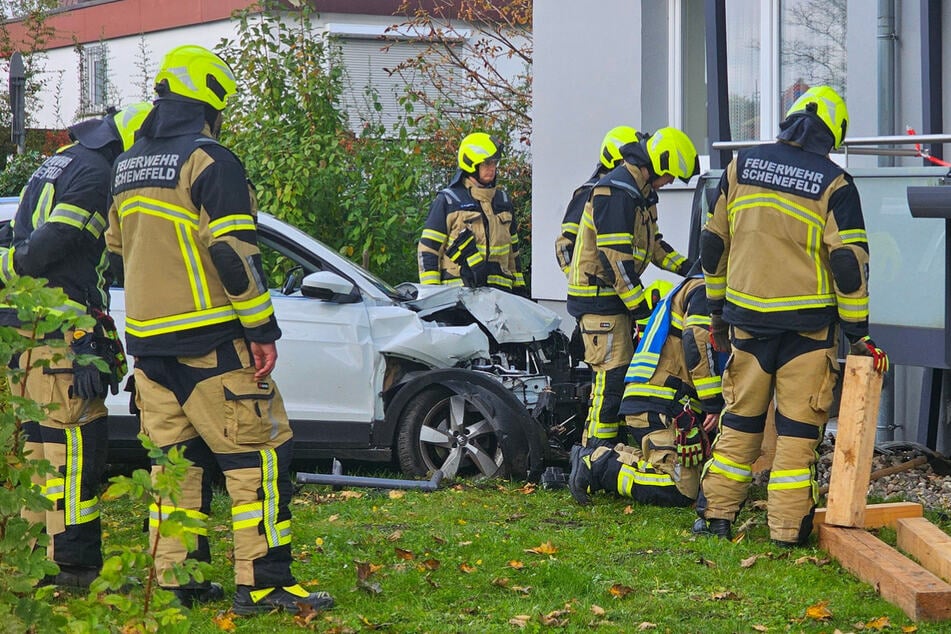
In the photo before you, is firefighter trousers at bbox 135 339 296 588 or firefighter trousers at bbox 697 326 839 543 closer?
firefighter trousers at bbox 135 339 296 588

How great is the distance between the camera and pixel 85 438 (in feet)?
18.5

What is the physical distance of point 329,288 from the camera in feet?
25.1

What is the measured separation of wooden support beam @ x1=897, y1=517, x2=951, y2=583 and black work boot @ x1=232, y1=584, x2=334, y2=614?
8.19ft

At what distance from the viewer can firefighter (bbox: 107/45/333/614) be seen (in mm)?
4883

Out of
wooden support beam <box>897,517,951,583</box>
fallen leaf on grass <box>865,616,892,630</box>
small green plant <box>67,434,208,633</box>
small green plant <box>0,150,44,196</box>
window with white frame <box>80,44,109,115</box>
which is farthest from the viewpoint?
window with white frame <box>80,44,109,115</box>

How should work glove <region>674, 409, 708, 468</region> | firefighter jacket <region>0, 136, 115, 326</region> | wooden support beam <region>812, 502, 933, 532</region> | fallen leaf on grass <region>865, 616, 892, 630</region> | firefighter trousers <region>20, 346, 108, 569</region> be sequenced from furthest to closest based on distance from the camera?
work glove <region>674, 409, 708, 468</region> → wooden support beam <region>812, 502, 933, 532</region> → firefighter trousers <region>20, 346, 108, 569</region> → firefighter jacket <region>0, 136, 115, 326</region> → fallen leaf on grass <region>865, 616, 892, 630</region>

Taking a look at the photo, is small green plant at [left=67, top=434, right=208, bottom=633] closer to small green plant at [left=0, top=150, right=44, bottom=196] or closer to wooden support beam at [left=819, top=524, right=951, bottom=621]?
wooden support beam at [left=819, top=524, right=951, bottom=621]

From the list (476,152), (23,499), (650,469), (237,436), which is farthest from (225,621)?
(476,152)

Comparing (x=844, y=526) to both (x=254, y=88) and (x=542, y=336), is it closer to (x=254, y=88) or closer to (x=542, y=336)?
(x=542, y=336)

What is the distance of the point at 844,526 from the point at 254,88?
30.3 ft

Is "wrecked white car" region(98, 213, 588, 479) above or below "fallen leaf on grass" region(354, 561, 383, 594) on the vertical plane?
above

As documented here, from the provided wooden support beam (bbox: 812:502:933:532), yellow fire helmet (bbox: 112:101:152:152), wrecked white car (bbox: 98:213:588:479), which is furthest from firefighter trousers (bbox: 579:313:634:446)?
yellow fire helmet (bbox: 112:101:152:152)

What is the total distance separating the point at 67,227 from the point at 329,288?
2.37 m

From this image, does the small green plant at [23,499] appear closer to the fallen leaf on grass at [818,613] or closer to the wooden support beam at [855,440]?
the fallen leaf on grass at [818,613]
